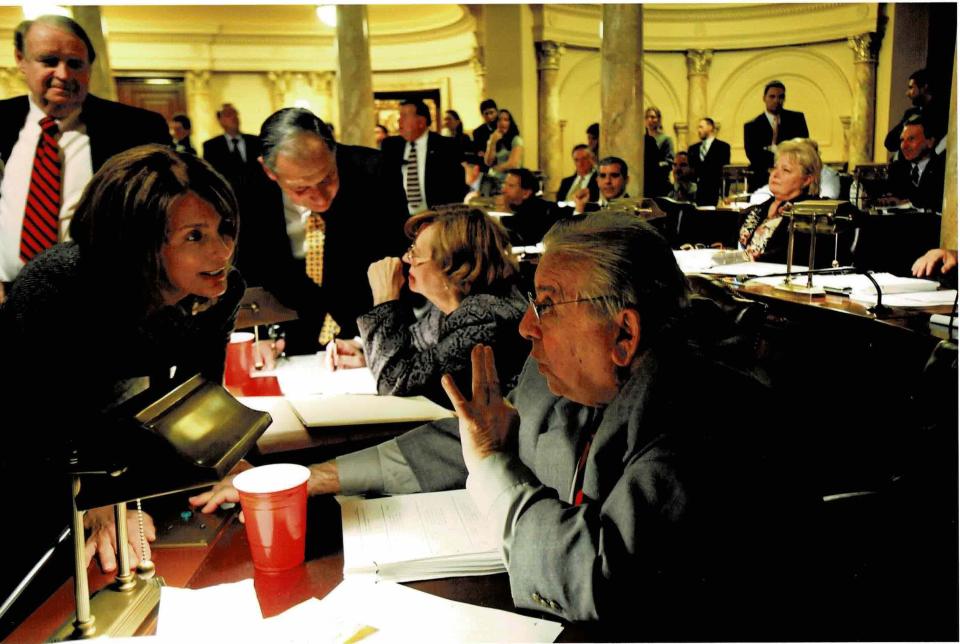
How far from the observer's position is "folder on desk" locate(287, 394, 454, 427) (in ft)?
6.05

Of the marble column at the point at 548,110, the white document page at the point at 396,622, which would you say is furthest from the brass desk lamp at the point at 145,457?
the marble column at the point at 548,110

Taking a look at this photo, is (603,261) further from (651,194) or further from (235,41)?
(235,41)

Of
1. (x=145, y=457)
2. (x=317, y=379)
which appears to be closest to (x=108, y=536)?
(x=145, y=457)

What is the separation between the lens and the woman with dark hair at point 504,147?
9.01 metres

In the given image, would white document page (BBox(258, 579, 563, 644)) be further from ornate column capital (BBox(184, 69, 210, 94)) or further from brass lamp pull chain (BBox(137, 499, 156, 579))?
ornate column capital (BBox(184, 69, 210, 94))

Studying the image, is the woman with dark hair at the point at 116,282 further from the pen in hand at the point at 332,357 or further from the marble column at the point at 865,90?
the marble column at the point at 865,90

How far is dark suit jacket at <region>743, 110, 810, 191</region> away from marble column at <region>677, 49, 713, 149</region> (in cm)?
525

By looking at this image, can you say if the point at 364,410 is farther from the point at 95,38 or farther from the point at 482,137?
the point at 482,137

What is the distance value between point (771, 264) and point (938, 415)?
2.69 metres

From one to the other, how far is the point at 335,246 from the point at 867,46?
11.5 m

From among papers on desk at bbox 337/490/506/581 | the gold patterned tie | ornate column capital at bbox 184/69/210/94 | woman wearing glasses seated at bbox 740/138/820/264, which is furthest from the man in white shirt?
ornate column capital at bbox 184/69/210/94

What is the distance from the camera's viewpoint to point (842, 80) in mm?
12617

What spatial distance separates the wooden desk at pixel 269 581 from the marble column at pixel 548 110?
1022 centimetres

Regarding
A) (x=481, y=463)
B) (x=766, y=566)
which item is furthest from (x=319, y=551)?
(x=766, y=566)
